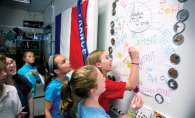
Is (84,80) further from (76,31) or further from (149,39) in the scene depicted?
(76,31)

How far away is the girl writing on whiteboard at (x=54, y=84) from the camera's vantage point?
114cm

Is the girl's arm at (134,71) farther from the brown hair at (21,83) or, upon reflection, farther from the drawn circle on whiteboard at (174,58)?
the brown hair at (21,83)

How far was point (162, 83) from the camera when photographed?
83 centimetres

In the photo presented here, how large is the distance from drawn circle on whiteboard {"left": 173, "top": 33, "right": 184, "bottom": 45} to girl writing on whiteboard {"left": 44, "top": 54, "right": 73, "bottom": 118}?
93 cm

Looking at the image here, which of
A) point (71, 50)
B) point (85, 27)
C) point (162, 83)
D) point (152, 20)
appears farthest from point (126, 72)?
point (71, 50)

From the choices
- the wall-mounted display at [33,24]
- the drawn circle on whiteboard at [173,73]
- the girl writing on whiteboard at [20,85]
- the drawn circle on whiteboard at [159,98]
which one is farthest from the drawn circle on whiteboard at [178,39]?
the wall-mounted display at [33,24]

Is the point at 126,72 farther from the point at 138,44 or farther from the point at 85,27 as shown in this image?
the point at 85,27

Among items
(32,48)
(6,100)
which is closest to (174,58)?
(6,100)

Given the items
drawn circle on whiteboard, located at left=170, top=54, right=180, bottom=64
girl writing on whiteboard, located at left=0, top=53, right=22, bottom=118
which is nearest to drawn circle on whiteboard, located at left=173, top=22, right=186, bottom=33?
drawn circle on whiteboard, located at left=170, top=54, right=180, bottom=64

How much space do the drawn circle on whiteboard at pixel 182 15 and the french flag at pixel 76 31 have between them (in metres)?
0.75

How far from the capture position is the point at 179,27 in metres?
0.73

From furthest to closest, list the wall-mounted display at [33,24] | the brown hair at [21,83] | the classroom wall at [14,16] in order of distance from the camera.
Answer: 1. the wall-mounted display at [33,24]
2. the classroom wall at [14,16]
3. the brown hair at [21,83]

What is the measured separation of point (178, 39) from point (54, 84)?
1.01 metres

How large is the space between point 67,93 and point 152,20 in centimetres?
77
